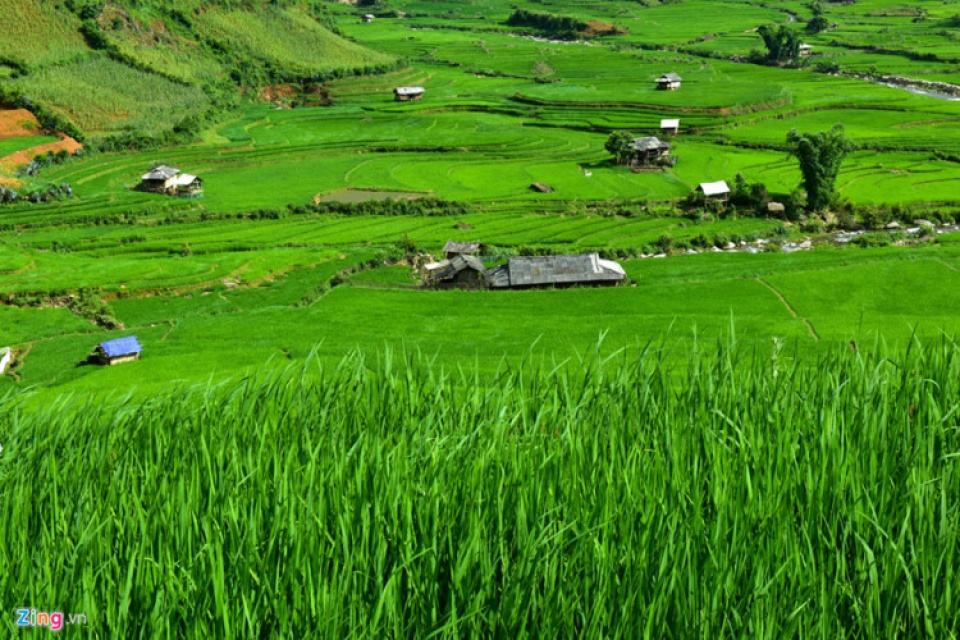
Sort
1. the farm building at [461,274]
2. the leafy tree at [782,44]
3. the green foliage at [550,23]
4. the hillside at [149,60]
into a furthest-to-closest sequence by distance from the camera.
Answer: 1. the green foliage at [550,23]
2. the leafy tree at [782,44]
3. the hillside at [149,60]
4. the farm building at [461,274]

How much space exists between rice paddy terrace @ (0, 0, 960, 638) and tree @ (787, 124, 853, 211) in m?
1.88

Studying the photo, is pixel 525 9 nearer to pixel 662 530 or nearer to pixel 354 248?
pixel 354 248

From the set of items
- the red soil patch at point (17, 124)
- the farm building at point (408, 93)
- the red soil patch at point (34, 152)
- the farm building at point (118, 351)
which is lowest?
the farm building at point (118, 351)

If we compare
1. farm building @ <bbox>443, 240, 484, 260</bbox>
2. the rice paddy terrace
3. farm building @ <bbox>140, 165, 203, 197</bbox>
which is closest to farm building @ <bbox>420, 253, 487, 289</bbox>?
the rice paddy terrace

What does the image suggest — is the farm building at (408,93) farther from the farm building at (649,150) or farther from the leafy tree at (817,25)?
the leafy tree at (817,25)

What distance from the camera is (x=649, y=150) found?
80625 mm

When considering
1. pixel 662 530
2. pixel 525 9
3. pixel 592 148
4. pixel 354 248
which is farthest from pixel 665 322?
pixel 525 9

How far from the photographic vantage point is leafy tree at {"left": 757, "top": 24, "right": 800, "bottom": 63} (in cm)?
12838

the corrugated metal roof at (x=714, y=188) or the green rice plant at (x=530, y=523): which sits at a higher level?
the green rice plant at (x=530, y=523)

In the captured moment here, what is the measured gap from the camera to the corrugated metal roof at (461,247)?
58.2 m

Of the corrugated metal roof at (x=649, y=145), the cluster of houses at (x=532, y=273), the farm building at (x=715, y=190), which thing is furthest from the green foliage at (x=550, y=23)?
the cluster of houses at (x=532, y=273)

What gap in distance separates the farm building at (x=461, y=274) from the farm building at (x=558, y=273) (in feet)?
2.37

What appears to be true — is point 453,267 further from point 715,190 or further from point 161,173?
point 161,173

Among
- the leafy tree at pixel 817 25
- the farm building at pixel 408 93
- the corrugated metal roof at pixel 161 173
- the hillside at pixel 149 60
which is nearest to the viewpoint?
the corrugated metal roof at pixel 161 173
